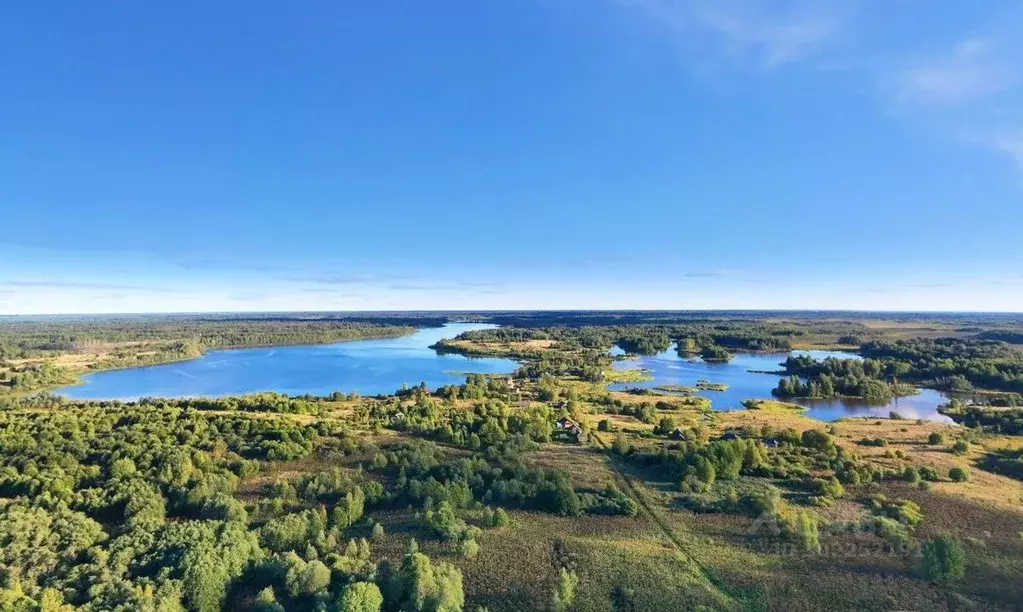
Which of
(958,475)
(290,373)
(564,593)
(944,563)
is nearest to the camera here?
(564,593)

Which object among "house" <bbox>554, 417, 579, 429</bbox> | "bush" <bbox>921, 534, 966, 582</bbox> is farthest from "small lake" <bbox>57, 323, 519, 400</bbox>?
"bush" <bbox>921, 534, 966, 582</bbox>

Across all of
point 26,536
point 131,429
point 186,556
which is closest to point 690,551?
point 186,556

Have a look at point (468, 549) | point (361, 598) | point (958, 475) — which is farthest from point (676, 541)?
point (958, 475)

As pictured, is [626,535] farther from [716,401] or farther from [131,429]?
[716,401]

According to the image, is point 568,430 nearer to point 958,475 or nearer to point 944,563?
point 958,475

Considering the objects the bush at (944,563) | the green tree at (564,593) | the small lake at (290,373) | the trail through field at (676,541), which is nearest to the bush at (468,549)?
the green tree at (564,593)

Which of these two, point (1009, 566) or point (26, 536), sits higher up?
point (26, 536)
